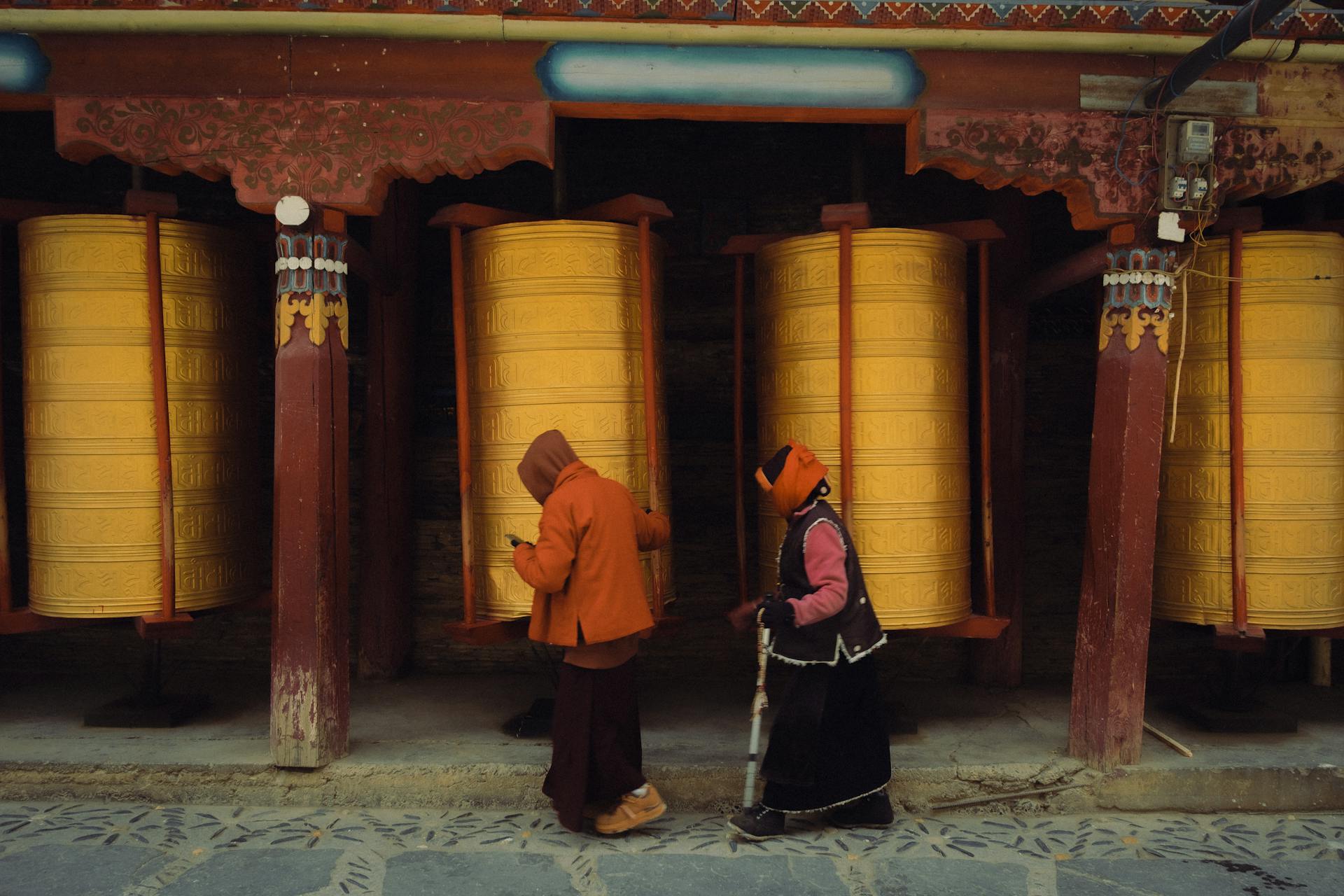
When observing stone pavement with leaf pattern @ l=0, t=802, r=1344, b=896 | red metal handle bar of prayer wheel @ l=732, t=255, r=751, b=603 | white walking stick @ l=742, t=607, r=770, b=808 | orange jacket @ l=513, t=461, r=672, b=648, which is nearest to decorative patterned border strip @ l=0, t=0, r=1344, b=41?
red metal handle bar of prayer wheel @ l=732, t=255, r=751, b=603

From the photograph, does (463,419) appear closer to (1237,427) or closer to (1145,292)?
(1145,292)

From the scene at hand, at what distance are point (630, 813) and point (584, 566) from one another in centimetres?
107

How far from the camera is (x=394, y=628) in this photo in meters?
5.61

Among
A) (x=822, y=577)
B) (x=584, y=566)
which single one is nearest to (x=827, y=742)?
(x=822, y=577)

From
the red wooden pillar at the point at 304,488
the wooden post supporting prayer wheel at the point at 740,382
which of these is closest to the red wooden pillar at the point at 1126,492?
the wooden post supporting prayer wheel at the point at 740,382

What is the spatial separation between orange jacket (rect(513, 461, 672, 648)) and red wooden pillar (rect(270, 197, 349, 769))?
102 cm

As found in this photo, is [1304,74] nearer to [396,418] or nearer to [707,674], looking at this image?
[707,674]

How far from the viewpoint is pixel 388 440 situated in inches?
217

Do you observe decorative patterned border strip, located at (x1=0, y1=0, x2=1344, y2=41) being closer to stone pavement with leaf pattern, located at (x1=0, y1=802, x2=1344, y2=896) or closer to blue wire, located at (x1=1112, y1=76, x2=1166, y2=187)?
blue wire, located at (x1=1112, y1=76, x2=1166, y2=187)

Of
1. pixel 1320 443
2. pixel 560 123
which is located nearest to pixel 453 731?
pixel 560 123

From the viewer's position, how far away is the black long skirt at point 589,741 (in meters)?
3.86

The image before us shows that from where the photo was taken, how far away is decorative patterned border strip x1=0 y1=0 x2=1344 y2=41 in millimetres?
3895

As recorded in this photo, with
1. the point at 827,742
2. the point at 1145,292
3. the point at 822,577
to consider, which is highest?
the point at 1145,292

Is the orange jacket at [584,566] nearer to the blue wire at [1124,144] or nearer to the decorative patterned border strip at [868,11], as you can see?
the decorative patterned border strip at [868,11]
